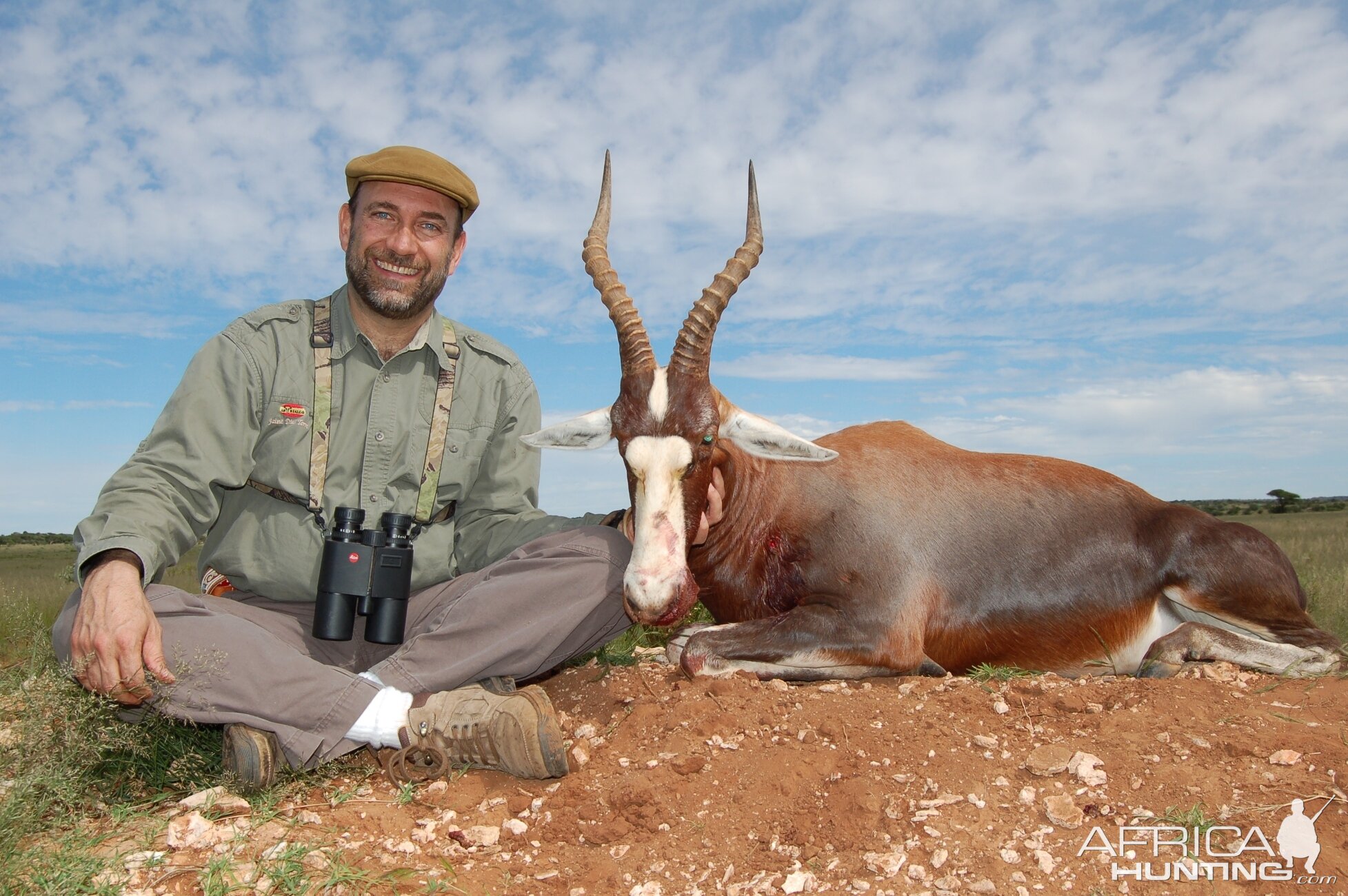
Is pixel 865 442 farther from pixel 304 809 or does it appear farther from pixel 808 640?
pixel 304 809

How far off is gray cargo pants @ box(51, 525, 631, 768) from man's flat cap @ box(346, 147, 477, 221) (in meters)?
→ 2.17

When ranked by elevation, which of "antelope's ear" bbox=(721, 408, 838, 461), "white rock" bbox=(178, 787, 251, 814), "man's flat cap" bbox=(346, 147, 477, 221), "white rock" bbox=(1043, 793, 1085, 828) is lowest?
"white rock" bbox=(178, 787, 251, 814)

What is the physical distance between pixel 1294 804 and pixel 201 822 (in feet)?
12.7

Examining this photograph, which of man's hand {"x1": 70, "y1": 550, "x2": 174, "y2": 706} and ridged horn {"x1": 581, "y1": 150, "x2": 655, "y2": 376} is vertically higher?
ridged horn {"x1": 581, "y1": 150, "x2": 655, "y2": 376}

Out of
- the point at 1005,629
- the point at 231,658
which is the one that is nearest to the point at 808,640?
the point at 1005,629

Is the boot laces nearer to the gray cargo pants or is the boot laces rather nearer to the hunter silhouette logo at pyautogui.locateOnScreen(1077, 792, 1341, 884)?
the gray cargo pants

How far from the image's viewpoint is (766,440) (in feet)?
17.7

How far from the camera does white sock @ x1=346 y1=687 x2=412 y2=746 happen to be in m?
4.08

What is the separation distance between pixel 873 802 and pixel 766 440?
2.38m

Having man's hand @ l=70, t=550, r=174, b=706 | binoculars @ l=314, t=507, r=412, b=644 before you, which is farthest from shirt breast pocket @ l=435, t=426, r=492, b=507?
man's hand @ l=70, t=550, r=174, b=706

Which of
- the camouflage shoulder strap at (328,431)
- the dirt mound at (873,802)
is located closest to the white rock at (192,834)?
the dirt mound at (873,802)

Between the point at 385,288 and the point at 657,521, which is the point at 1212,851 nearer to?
the point at 657,521

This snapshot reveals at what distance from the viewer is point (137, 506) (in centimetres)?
425

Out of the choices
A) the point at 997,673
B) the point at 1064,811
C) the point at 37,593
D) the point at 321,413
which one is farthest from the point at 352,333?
the point at 37,593
